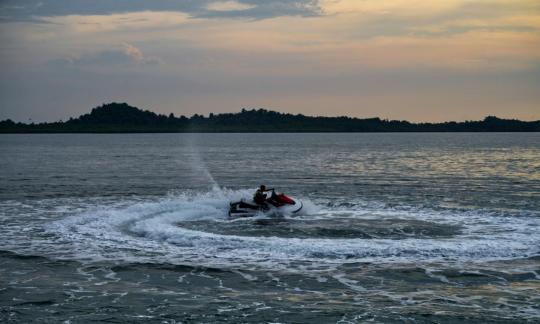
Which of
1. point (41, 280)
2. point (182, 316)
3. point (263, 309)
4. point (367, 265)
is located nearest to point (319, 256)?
point (367, 265)

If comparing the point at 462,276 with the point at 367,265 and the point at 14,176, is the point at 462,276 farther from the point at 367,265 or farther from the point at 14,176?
the point at 14,176

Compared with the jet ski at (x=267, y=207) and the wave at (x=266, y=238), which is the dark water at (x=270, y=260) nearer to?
the wave at (x=266, y=238)

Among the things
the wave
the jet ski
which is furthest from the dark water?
the jet ski

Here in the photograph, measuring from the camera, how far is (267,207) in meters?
37.4

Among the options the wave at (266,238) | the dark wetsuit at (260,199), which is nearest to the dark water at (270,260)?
the wave at (266,238)

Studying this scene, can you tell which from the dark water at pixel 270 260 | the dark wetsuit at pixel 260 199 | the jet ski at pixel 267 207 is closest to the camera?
the dark water at pixel 270 260

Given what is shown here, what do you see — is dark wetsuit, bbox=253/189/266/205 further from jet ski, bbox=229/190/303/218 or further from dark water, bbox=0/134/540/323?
dark water, bbox=0/134/540/323

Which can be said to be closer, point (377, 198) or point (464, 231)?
point (464, 231)

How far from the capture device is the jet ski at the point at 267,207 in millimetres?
36938

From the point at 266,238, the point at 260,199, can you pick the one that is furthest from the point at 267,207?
the point at 266,238

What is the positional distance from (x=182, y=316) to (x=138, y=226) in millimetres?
14871

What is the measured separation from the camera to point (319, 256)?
25.2m

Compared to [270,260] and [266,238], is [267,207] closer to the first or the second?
[266,238]

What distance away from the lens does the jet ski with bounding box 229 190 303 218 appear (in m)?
36.9
